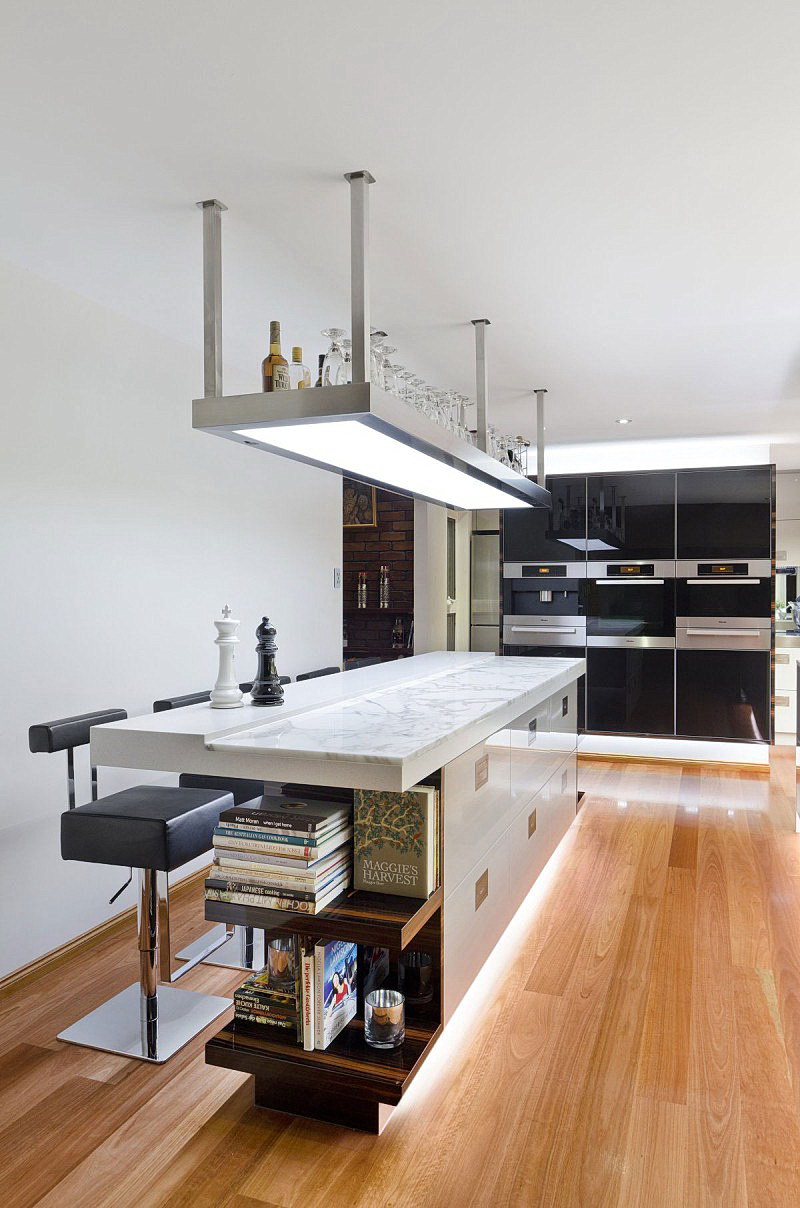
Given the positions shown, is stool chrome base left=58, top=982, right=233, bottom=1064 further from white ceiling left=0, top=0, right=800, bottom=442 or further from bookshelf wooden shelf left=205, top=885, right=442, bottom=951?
white ceiling left=0, top=0, right=800, bottom=442

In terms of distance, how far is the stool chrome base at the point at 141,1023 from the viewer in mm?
2295

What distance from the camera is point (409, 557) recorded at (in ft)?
20.7

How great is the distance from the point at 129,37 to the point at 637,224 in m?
1.41

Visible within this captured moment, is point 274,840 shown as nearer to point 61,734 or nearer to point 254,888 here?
point 254,888

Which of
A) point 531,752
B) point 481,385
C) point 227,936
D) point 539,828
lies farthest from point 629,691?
point 227,936

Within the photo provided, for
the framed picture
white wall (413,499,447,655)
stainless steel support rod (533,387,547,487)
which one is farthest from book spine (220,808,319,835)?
the framed picture

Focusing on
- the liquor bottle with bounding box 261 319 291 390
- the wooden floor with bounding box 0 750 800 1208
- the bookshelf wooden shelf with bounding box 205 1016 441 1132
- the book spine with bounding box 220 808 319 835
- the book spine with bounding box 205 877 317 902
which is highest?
the liquor bottle with bounding box 261 319 291 390

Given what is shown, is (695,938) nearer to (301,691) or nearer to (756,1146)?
(756,1146)

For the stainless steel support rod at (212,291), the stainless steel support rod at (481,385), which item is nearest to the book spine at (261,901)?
the stainless steel support rod at (212,291)

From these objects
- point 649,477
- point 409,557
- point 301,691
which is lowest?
point 301,691

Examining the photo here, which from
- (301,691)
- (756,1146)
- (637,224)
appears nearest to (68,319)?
(301,691)

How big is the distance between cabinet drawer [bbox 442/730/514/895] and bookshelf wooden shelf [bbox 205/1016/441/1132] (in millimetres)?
410

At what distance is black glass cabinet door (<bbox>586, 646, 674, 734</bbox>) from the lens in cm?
587

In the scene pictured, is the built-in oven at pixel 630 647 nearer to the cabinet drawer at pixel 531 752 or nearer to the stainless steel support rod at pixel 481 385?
the cabinet drawer at pixel 531 752
